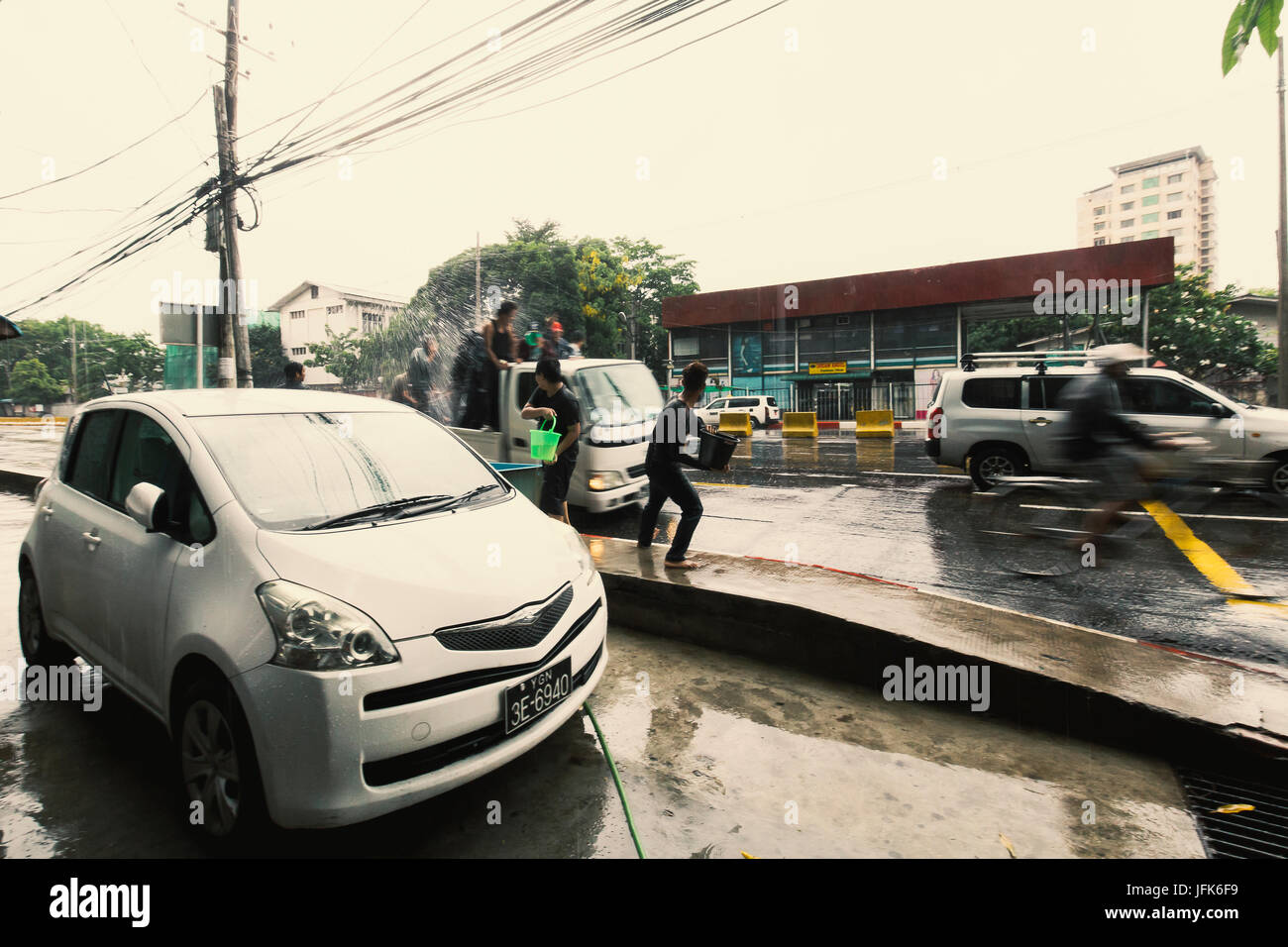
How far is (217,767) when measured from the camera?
90.4 inches

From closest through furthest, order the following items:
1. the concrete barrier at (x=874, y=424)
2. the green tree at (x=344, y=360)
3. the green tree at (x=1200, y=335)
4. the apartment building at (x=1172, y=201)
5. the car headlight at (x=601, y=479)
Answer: the car headlight at (x=601, y=479)
the concrete barrier at (x=874, y=424)
the green tree at (x=1200, y=335)
the green tree at (x=344, y=360)
the apartment building at (x=1172, y=201)

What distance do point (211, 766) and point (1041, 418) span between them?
376 inches

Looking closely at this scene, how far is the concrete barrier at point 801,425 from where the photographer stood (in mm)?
20219

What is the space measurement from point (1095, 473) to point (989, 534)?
1397 millimetres

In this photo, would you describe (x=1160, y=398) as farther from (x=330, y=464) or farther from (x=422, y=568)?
(x=330, y=464)

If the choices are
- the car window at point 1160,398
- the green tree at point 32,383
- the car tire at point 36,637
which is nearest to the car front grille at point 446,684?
the car tire at point 36,637

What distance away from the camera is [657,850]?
2.33 meters

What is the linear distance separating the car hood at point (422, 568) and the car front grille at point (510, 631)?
29 millimetres

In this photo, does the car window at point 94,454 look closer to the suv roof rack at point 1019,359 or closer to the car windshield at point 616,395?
the car windshield at point 616,395

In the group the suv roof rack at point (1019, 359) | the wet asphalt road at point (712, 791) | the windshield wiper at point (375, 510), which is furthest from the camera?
the suv roof rack at point (1019, 359)

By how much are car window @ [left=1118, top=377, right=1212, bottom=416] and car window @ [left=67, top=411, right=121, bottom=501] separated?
31.9ft

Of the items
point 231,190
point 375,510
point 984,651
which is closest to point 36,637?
point 375,510
